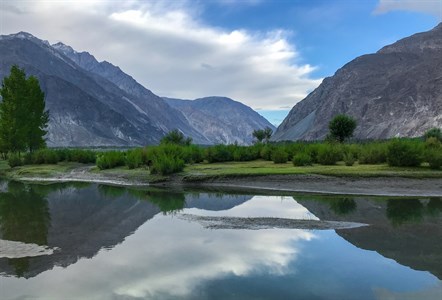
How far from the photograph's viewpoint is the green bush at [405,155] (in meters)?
33.1

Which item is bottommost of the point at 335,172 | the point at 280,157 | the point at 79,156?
the point at 335,172

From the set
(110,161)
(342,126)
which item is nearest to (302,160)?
(110,161)

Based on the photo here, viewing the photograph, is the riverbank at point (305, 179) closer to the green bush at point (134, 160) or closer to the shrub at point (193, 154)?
the green bush at point (134, 160)

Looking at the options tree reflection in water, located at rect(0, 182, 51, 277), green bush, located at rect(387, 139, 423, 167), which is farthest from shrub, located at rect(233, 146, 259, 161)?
tree reflection in water, located at rect(0, 182, 51, 277)

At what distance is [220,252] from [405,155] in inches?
950

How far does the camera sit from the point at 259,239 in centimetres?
1571

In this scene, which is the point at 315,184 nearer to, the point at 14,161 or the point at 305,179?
the point at 305,179

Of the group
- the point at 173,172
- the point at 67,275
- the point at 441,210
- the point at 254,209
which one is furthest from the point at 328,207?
the point at 173,172

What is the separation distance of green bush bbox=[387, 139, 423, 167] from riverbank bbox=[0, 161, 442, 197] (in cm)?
94

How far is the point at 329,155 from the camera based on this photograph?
39344 mm

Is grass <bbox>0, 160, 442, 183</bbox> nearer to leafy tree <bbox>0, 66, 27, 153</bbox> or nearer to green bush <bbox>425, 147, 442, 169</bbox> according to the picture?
green bush <bbox>425, 147, 442, 169</bbox>

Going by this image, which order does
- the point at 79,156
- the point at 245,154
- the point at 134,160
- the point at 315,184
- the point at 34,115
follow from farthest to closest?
the point at 79,156
the point at 34,115
the point at 245,154
the point at 134,160
the point at 315,184

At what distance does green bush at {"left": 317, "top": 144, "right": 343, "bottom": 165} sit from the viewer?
39.2 meters

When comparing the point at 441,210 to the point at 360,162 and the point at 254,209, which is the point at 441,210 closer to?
the point at 254,209
